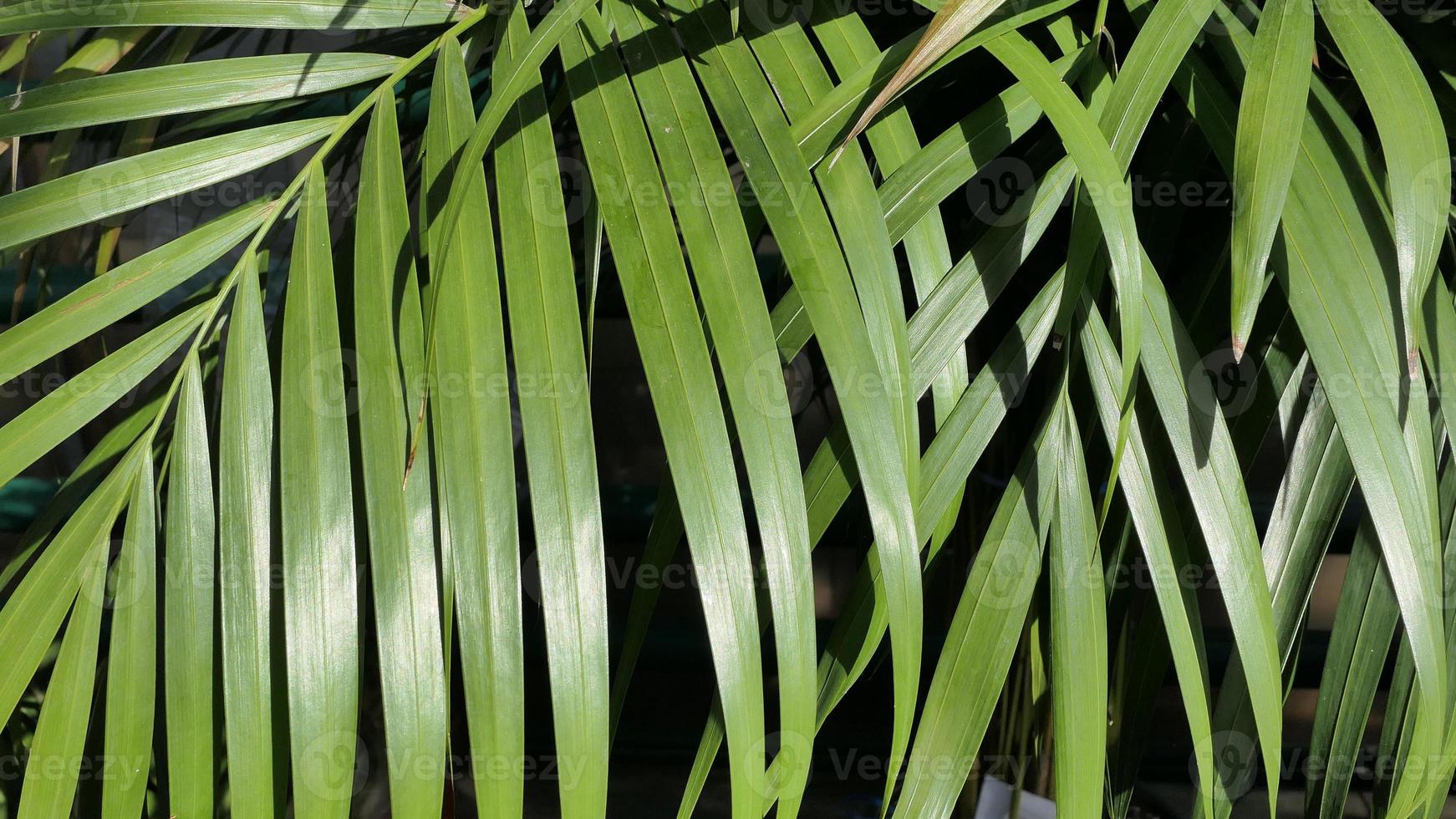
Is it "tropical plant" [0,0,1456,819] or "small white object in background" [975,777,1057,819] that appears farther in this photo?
"small white object in background" [975,777,1057,819]

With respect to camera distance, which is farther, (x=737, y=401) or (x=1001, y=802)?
(x=1001, y=802)

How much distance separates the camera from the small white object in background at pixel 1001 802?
2.30ft

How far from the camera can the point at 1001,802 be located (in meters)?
0.72

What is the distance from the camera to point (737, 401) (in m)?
0.38

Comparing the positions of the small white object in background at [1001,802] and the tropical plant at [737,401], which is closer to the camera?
the tropical plant at [737,401]

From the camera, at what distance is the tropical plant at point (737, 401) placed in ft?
1.23

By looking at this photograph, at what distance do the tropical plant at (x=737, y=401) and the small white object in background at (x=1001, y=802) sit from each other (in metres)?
0.19

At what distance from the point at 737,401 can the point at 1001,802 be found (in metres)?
0.50

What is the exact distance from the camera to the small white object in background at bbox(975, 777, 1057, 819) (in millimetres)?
701

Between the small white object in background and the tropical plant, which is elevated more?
the tropical plant

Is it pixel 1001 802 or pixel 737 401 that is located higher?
pixel 737 401

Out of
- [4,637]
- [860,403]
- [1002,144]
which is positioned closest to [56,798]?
[4,637]

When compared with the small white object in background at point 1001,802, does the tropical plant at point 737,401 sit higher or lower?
higher

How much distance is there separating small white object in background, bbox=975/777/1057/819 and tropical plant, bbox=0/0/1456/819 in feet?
0.63
